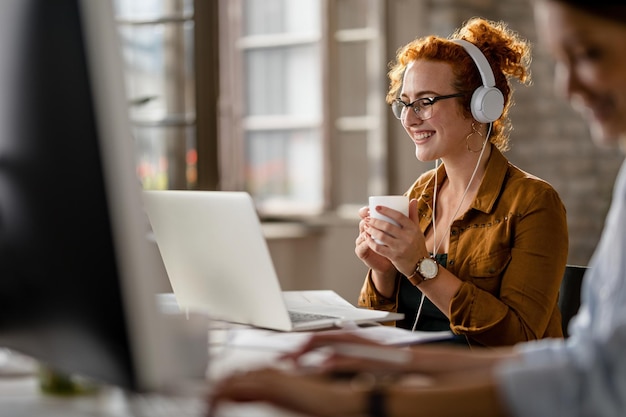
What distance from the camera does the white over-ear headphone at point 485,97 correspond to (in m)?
2.03

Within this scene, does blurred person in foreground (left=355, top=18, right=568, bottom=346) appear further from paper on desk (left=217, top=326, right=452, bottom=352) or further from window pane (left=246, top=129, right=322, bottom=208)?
window pane (left=246, top=129, right=322, bottom=208)

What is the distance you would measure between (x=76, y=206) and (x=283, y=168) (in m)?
3.52

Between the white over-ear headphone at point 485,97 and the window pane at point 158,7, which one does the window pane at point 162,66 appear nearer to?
the window pane at point 158,7

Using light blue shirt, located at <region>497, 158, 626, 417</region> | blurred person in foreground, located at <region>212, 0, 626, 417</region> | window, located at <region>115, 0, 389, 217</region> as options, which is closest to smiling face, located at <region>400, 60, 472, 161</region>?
blurred person in foreground, located at <region>212, 0, 626, 417</region>

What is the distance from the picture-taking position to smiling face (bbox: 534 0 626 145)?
0.99m

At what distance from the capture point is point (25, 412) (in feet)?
3.37

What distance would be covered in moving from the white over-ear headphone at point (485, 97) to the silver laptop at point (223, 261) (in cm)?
54

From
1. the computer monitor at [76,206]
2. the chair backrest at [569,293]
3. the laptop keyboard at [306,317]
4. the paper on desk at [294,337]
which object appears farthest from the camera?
the chair backrest at [569,293]

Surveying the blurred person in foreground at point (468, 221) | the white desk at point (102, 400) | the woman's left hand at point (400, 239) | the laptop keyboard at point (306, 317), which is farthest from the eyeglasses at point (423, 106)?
the white desk at point (102, 400)

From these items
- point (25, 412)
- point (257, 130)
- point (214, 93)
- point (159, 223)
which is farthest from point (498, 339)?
point (257, 130)

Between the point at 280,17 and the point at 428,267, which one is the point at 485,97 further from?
the point at 280,17

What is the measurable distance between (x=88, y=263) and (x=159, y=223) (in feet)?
2.65

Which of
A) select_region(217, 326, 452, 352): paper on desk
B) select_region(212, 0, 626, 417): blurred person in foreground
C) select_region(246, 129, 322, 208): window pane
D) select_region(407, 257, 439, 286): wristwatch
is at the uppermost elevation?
select_region(212, 0, 626, 417): blurred person in foreground

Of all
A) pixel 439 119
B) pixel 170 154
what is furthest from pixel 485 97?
pixel 170 154
